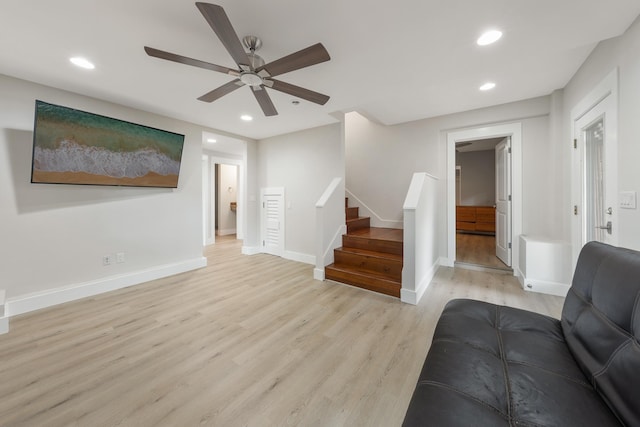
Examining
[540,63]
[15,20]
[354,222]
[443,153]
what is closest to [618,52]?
[540,63]

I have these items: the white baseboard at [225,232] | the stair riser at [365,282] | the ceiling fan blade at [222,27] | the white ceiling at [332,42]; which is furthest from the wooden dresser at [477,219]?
the ceiling fan blade at [222,27]

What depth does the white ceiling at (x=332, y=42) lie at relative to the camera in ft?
5.29

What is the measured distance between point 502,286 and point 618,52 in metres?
2.54

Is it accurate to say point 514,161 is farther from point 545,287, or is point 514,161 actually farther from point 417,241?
point 417,241

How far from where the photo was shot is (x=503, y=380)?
37.9 inches

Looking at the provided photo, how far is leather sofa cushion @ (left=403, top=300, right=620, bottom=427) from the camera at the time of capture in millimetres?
780

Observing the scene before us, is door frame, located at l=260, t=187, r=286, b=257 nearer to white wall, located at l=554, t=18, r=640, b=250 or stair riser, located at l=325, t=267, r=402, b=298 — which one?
stair riser, located at l=325, t=267, r=402, b=298

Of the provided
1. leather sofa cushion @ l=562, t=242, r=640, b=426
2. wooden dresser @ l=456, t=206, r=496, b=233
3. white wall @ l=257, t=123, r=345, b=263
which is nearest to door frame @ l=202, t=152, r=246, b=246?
white wall @ l=257, t=123, r=345, b=263

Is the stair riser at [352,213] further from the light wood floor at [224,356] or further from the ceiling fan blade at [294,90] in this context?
the ceiling fan blade at [294,90]

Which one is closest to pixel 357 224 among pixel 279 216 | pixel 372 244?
pixel 372 244

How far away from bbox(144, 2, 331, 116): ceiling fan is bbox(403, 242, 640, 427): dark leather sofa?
72.8 inches

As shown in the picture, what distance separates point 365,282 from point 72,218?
3585mm

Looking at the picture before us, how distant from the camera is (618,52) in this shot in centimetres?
187

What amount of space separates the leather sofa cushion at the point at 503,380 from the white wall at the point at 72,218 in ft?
12.4
